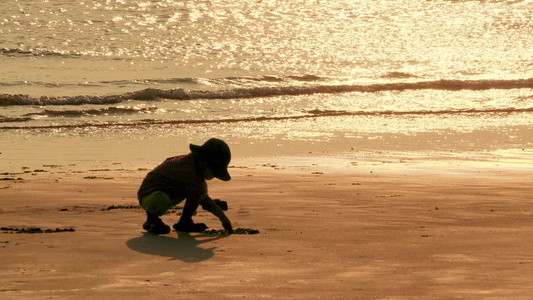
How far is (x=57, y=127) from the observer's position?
54.7 feet

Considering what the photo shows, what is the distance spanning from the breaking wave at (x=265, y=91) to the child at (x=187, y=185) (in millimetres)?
14012

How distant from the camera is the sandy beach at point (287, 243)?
5152 mm

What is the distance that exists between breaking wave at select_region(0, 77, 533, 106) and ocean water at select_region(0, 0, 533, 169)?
0.17ft

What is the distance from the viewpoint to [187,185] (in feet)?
22.8

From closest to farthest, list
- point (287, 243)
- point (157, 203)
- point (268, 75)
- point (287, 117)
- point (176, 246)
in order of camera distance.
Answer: point (176, 246), point (287, 243), point (157, 203), point (287, 117), point (268, 75)

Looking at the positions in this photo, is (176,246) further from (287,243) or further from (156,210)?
(287,243)

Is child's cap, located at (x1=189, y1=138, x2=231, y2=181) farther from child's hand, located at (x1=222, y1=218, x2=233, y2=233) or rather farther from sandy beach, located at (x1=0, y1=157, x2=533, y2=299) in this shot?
sandy beach, located at (x1=0, y1=157, x2=533, y2=299)

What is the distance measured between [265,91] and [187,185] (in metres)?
Result: 15.9

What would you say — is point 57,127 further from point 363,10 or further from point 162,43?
point 363,10

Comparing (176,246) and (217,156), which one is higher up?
(217,156)


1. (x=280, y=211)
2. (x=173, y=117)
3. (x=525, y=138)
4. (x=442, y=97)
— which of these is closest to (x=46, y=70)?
(x=173, y=117)

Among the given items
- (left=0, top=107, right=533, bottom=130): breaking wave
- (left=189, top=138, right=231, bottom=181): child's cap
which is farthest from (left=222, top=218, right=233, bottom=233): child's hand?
(left=0, top=107, right=533, bottom=130): breaking wave

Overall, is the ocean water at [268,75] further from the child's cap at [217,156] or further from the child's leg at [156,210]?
the child's cap at [217,156]

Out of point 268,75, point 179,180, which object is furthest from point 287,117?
point 179,180
